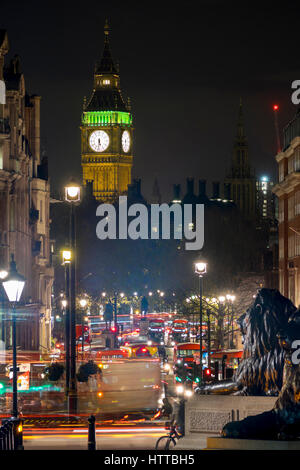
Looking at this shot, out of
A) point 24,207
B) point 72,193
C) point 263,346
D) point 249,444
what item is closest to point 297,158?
point 24,207

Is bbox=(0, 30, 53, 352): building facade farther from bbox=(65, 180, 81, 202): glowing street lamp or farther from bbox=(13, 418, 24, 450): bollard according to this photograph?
bbox=(13, 418, 24, 450): bollard

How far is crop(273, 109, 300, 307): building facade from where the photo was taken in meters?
80.3

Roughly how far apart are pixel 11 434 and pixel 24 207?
55.1 meters

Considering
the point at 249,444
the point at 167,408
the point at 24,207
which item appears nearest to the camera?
the point at 249,444

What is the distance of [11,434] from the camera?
21.9 meters

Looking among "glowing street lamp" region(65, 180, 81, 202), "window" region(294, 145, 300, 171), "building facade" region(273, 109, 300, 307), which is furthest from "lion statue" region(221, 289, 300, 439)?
"window" region(294, 145, 300, 171)

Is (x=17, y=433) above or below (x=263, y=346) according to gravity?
below

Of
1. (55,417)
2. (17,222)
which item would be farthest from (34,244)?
(55,417)

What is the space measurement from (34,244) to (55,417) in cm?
4830

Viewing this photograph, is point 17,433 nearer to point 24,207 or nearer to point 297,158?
point 24,207

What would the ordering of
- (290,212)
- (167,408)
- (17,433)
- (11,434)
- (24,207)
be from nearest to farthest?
(11,434), (17,433), (167,408), (24,207), (290,212)

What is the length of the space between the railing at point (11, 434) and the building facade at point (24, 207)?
1367 inches

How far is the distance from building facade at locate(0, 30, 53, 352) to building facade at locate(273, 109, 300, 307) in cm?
1711

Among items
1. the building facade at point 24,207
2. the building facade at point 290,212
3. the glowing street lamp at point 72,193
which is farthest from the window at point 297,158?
the glowing street lamp at point 72,193
